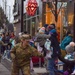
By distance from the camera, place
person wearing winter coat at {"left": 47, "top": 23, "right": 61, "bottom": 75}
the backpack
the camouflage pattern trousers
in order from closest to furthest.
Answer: the camouflage pattern trousers → person wearing winter coat at {"left": 47, "top": 23, "right": 61, "bottom": 75} → the backpack

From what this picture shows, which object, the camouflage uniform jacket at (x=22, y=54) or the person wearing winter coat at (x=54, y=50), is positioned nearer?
the camouflage uniform jacket at (x=22, y=54)

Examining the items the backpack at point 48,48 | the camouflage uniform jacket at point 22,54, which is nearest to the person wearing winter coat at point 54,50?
the backpack at point 48,48

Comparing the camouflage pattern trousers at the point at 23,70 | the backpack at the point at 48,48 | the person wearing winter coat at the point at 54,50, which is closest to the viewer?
the camouflage pattern trousers at the point at 23,70

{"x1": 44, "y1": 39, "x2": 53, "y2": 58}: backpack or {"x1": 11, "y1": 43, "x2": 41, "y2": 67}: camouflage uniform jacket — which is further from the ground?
{"x1": 11, "y1": 43, "x2": 41, "y2": 67}: camouflage uniform jacket

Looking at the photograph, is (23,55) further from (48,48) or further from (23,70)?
(48,48)

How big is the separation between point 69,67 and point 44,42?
3940mm

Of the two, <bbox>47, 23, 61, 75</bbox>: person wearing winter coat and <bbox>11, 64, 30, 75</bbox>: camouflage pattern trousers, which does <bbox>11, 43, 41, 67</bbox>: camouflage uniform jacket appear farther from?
<bbox>47, 23, 61, 75</bbox>: person wearing winter coat

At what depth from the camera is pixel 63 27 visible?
2112cm

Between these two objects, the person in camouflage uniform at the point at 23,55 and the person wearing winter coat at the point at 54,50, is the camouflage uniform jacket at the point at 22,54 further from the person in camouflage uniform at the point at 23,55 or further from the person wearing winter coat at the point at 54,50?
the person wearing winter coat at the point at 54,50

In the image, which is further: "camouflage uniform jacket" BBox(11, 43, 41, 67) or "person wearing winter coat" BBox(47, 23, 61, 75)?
"person wearing winter coat" BBox(47, 23, 61, 75)

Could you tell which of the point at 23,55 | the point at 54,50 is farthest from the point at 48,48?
the point at 23,55

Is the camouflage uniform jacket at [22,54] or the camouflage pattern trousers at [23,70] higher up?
the camouflage uniform jacket at [22,54]

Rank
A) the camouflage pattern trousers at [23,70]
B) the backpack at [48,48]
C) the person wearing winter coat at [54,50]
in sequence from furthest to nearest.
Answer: the backpack at [48,48] < the person wearing winter coat at [54,50] < the camouflage pattern trousers at [23,70]

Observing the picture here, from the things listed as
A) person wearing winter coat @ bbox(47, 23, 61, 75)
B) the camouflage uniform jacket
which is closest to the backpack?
person wearing winter coat @ bbox(47, 23, 61, 75)
